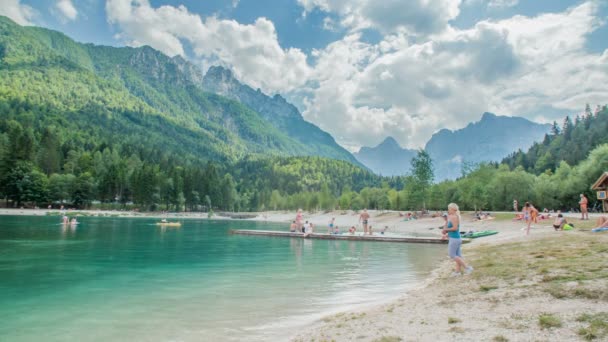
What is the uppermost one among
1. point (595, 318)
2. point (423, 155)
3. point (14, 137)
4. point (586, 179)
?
point (14, 137)

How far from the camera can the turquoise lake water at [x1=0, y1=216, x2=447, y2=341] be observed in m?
11.9

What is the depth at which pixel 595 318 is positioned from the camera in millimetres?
8367

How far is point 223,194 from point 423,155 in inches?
4341

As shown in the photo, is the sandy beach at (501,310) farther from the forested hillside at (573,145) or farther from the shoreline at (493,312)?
the forested hillside at (573,145)

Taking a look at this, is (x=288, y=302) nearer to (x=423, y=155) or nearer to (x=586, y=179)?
(x=423, y=155)

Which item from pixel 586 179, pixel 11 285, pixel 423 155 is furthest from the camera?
pixel 423 155

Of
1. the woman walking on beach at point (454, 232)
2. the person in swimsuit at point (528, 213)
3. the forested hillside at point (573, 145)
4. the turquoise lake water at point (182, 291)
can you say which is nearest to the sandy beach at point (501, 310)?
the woman walking on beach at point (454, 232)

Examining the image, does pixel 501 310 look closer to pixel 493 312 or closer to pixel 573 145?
pixel 493 312

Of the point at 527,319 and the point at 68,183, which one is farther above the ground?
the point at 68,183

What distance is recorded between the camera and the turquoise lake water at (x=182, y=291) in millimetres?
11867

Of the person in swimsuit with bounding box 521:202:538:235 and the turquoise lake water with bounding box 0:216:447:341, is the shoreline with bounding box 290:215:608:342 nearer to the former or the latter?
the turquoise lake water with bounding box 0:216:447:341

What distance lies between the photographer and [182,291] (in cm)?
1780

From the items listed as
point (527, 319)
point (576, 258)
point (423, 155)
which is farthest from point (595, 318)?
point (423, 155)

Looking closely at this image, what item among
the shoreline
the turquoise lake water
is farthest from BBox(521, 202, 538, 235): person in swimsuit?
the shoreline
